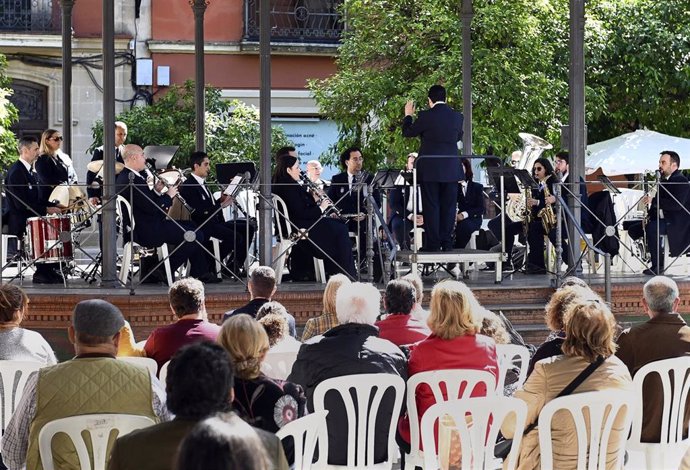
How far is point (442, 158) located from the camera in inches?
A: 437

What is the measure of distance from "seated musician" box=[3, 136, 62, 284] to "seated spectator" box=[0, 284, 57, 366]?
5311 millimetres

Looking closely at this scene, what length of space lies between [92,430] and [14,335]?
5.37ft

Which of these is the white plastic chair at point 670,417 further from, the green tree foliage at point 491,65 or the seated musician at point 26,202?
the green tree foliage at point 491,65

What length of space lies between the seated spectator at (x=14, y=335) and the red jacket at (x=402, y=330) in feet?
5.93

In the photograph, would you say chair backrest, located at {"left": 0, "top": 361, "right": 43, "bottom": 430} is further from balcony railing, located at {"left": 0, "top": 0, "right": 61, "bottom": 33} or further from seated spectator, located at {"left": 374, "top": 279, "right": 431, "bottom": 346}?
balcony railing, located at {"left": 0, "top": 0, "right": 61, "bottom": 33}

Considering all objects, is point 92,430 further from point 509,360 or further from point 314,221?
point 314,221

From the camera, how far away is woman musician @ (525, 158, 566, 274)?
40.9 feet

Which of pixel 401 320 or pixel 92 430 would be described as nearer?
pixel 92 430

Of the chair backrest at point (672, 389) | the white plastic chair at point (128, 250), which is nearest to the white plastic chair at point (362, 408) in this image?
the chair backrest at point (672, 389)

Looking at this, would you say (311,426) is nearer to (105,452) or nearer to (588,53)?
(105,452)

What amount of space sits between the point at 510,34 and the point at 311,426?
13589mm

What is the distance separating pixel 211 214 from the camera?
11391 millimetres

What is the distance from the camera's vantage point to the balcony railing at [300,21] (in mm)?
25062

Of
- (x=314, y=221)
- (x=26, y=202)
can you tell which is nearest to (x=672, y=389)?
(x=314, y=221)
